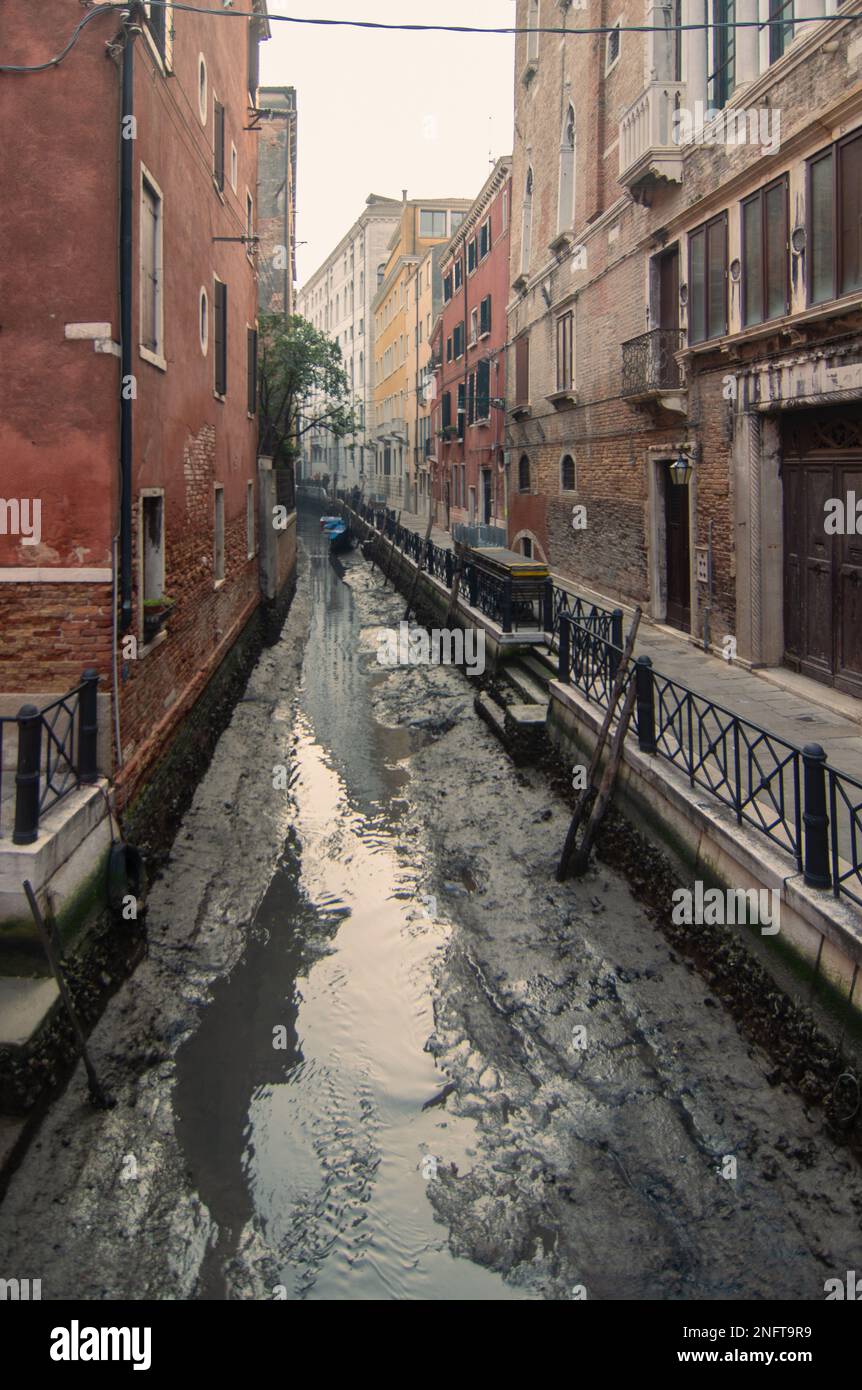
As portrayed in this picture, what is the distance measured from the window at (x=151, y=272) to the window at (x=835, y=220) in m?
5.87

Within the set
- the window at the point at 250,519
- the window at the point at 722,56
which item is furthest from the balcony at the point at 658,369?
the window at the point at 250,519

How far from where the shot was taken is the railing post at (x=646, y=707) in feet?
26.2

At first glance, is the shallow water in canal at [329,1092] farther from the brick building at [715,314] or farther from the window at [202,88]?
the window at [202,88]

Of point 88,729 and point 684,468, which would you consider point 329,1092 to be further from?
point 684,468

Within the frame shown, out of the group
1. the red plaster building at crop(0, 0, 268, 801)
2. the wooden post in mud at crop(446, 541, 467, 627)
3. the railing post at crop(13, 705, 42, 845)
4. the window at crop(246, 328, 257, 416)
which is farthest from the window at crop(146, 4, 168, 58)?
the wooden post in mud at crop(446, 541, 467, 627)

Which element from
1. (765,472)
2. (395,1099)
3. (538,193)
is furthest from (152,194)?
(538,193)

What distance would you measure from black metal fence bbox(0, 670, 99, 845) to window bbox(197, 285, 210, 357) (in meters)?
5.84

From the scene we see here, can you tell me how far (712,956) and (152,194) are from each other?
302 inches

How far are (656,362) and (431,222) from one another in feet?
121

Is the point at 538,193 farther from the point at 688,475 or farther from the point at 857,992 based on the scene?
the point at 857,992

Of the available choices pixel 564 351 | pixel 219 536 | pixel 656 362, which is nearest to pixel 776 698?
pixel 656 362

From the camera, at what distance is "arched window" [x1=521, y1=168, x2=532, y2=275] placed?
21.5m

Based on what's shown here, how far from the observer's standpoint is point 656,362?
13391 mm

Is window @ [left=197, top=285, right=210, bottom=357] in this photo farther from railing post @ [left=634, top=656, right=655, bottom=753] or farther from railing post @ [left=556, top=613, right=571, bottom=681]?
railing post @ [left=634, top=656, right=655, bottom=753]
